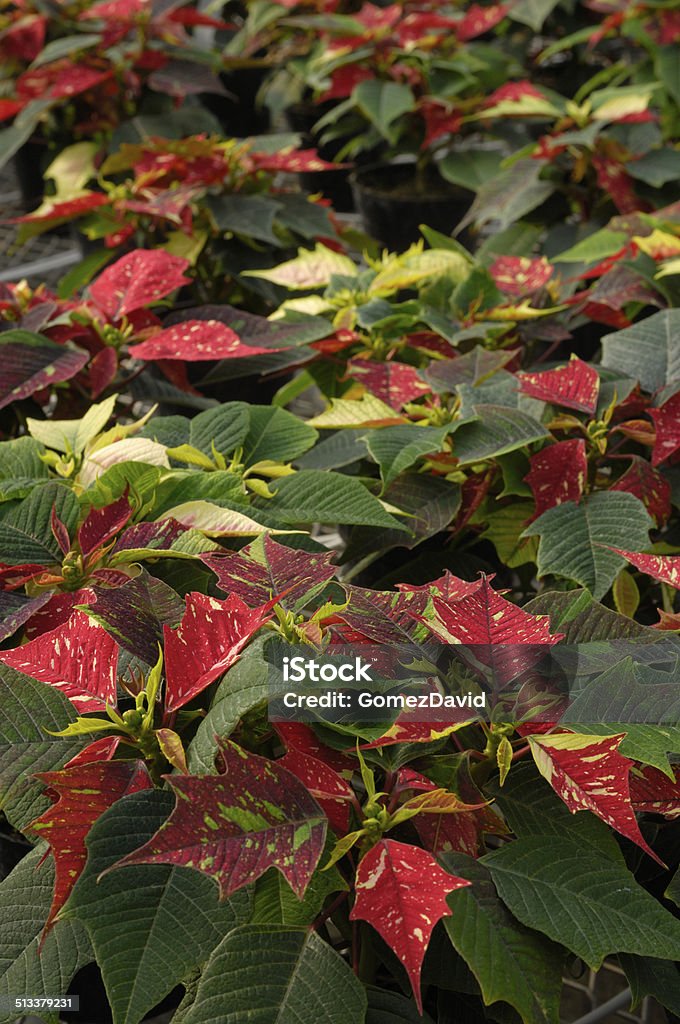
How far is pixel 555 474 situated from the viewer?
→ 2.83ft

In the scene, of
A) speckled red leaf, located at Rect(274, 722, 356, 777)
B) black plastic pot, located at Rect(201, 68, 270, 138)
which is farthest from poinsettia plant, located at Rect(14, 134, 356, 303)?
black plastic pot, located at Rect(201, 68, 270, 138)

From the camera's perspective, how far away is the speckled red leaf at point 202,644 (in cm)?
61

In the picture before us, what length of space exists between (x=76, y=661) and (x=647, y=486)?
18.0 inches

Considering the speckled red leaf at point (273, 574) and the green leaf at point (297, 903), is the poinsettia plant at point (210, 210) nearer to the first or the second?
the speckled red leaf at point (273, 574)

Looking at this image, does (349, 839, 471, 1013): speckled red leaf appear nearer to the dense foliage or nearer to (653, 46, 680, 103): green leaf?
the dense foliage

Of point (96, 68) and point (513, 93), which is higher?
point (96, 68)

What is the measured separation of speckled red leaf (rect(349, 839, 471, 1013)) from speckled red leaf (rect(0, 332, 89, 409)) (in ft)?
1.94

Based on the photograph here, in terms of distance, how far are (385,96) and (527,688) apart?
54.4 inches

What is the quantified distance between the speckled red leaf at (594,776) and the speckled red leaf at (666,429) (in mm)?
334

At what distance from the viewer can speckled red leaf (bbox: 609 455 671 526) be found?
87 centimetres

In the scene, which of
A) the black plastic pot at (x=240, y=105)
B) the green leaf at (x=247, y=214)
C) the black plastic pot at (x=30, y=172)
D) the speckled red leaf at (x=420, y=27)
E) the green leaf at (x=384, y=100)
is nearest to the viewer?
the green leaf at (x=247, y=214)

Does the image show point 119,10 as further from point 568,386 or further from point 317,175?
point 568,386

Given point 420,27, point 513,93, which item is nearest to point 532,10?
point 420,27

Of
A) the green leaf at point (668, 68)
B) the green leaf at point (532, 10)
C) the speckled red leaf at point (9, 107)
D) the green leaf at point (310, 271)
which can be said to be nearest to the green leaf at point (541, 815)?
the green leaf at point (310, 271)
